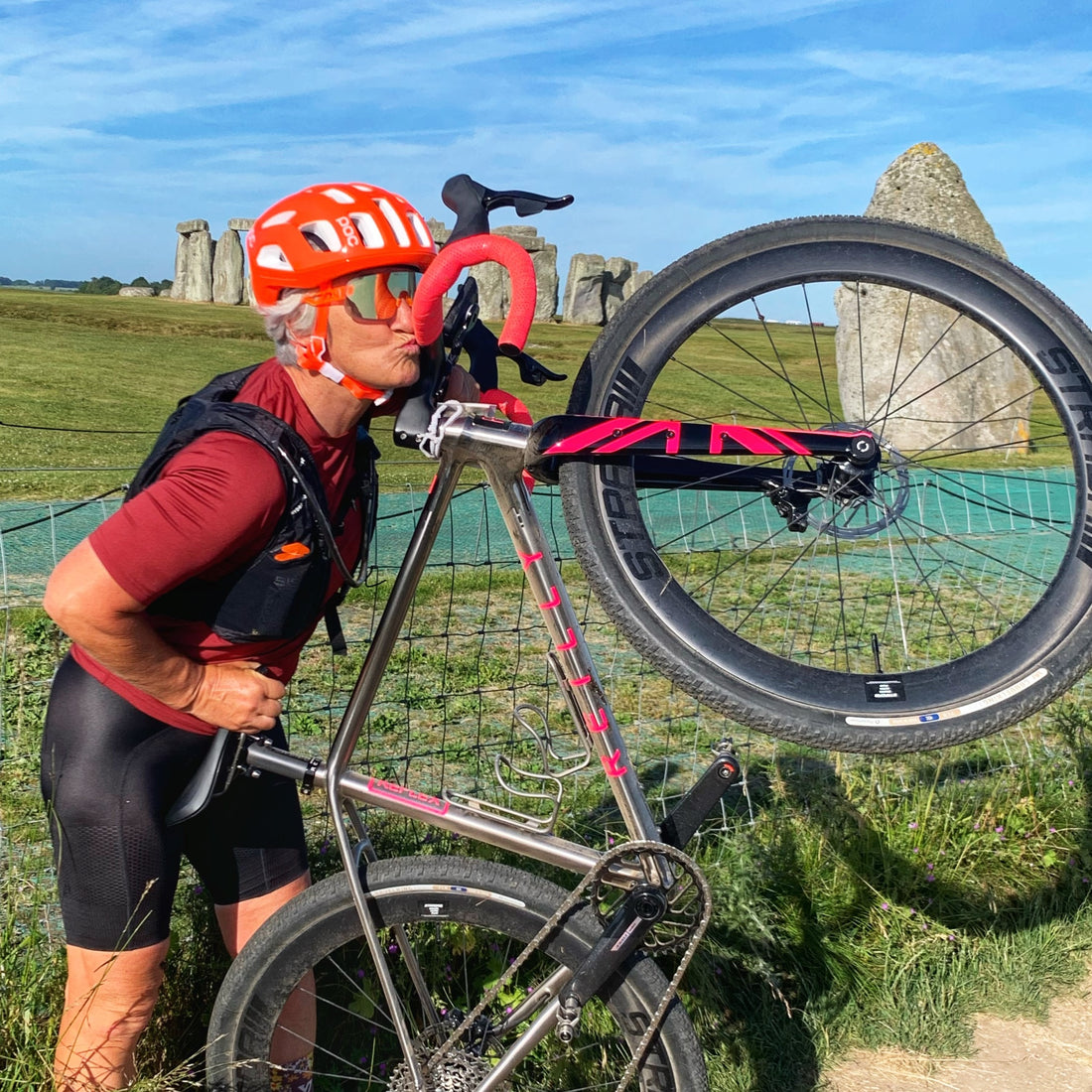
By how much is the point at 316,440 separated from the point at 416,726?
10.1 ft

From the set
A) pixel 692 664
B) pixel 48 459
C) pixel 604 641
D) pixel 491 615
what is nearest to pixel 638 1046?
pixel 692 664

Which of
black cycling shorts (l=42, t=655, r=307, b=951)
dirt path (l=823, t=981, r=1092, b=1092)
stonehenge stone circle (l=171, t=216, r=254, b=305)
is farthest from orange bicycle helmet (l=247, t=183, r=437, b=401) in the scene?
stonehenge stone circle (l=171, t=216, r=254, b=305)

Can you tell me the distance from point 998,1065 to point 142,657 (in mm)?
2645

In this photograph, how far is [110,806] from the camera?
2.25m

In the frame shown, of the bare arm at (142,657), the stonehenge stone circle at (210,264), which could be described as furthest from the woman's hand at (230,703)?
the stonehenge stone circle at (210,264)

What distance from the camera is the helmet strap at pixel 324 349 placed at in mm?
2109

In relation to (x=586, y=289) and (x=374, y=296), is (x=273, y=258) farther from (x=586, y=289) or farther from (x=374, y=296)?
(x=586, y=289)

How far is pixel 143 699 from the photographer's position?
7.40 feet

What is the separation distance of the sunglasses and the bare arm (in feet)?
2.19

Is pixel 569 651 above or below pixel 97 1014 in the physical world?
above

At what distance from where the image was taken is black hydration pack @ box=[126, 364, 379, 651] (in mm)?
2064

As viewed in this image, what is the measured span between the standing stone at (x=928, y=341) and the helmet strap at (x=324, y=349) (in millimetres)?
12266

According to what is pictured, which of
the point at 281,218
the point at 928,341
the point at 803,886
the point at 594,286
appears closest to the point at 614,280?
the point at 594,286

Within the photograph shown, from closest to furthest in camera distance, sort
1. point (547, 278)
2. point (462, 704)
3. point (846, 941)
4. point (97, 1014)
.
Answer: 1. point (97, 1014)
2. point (846, 941)
3. point (462, 704)
4. point (547, 278)
